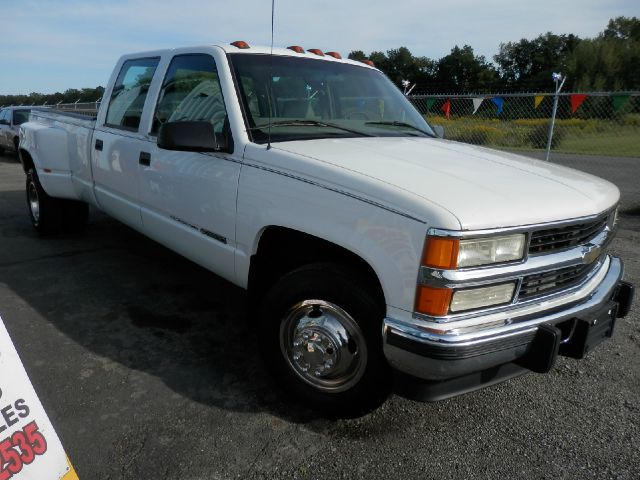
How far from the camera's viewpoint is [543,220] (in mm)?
2152

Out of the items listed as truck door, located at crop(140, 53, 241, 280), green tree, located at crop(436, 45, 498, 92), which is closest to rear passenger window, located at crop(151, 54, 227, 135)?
truck door, located at crop(140, 53, 241, 280)

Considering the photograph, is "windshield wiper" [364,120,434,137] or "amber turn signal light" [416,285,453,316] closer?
"amber turn signal light" [416,285,453,316]

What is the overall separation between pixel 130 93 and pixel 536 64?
3106 inches

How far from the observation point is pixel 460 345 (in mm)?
2029

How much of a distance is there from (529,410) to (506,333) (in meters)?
0.94

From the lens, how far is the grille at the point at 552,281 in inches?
87.4

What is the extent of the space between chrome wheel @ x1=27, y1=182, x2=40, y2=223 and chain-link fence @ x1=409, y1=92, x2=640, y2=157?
20.9 ft

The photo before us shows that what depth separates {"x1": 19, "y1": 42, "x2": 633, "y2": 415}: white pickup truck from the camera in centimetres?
206

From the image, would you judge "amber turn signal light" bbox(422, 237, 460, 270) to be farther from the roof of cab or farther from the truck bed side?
the truck bed side

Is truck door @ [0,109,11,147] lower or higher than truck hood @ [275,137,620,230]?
lower

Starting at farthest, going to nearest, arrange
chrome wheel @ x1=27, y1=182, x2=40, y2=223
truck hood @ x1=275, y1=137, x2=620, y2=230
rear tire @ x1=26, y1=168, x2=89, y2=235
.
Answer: chrome wheel @ x1=27, y1=182, x2=40, y2=223
rear tire @ x1=26, y1=168, x2=89, y2=235
truck hood @ x1=275, y1=137, x2=620, y2=230

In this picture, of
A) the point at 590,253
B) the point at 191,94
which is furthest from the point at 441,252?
the point at 191,94

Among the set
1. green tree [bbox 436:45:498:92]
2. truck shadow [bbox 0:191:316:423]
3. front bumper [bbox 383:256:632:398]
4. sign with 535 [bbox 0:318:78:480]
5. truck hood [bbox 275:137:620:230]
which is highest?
green tree [bbox 436:45:498:92]

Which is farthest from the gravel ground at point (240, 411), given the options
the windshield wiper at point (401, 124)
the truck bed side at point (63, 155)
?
the windshield wiper at point (401, 124)
